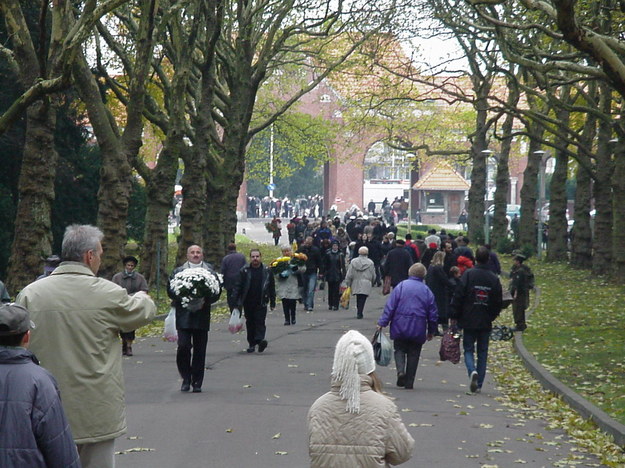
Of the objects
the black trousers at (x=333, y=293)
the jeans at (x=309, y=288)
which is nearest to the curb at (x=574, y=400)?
the jeans at (x=309, y=288)

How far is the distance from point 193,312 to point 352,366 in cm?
782

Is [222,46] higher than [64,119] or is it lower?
higher

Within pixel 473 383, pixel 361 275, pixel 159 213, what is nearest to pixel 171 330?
pixel 473 383

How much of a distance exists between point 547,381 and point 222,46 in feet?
78.7

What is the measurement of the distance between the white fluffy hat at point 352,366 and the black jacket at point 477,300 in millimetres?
8349

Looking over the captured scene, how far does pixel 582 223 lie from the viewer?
36.4m

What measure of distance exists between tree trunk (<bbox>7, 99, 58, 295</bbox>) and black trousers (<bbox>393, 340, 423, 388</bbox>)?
367 inches

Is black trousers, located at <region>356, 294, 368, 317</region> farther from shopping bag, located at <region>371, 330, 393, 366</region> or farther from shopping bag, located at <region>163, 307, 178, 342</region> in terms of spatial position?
shopping bag, located at <region>371, 330, 393, 366</region>

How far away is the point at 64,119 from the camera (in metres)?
34.0

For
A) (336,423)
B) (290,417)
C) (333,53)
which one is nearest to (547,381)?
(290,417)

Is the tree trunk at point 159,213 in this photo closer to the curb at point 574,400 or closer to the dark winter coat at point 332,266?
the dark winter coat at point 332,266

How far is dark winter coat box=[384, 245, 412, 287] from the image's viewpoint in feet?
80.1

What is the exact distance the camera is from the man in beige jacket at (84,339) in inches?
248

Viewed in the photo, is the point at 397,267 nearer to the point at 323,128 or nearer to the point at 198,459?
the point at 198,459
